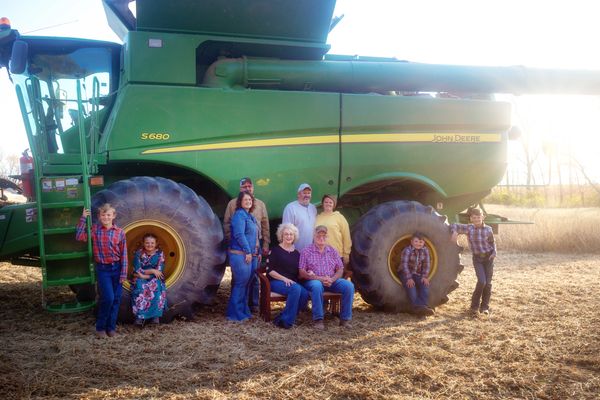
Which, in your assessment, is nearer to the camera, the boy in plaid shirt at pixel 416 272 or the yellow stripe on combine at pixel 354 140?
the yellow stripe on combine at pixel 354 140

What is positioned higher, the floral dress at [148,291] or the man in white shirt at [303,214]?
the man in white shirt at [303,214]

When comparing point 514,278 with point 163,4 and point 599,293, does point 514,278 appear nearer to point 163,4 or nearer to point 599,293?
point 599,293

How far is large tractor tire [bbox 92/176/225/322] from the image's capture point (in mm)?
5195

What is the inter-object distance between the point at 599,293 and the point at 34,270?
928 cm

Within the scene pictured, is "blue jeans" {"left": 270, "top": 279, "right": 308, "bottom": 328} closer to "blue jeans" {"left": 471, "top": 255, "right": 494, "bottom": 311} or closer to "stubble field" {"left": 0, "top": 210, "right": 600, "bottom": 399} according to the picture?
"stubble field" {"left": 0, "top": 210, "right": 600, "bottom": 399}

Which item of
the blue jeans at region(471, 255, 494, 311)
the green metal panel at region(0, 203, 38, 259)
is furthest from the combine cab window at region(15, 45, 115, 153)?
the blue jeans at region(471, 255, 494, 311)

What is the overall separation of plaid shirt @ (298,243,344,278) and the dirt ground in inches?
22.7

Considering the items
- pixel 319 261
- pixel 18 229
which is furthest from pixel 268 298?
pixel 18 229

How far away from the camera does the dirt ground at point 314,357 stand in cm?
362

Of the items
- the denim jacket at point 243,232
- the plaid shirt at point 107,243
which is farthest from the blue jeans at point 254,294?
the plaid shirt at point 107,243

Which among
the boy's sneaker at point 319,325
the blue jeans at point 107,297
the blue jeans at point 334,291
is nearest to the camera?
the blue jeans at point 107,297

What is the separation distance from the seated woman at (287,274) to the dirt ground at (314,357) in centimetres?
21

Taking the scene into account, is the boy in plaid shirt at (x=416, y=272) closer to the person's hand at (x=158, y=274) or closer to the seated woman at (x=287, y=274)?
the seated woman at (x=287, y=274)

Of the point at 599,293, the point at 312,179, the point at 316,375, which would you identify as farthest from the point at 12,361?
the point at 599,293
